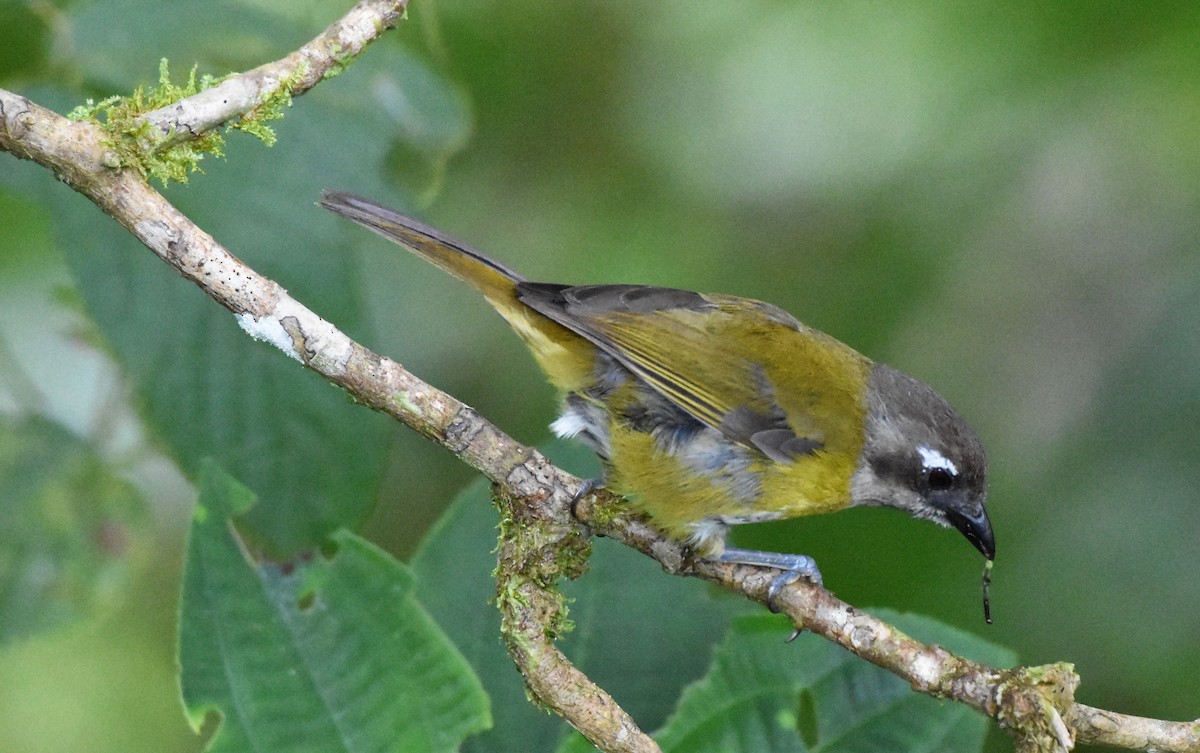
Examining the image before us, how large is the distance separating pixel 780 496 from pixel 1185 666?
1242 millimetres

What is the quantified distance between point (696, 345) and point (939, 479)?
0.70 m

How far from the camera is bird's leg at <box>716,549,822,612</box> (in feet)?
7.25

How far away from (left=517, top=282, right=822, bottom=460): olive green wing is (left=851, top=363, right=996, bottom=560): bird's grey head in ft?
0.75

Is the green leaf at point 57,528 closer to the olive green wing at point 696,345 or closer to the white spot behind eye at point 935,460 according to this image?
the olive green wing at point 696,345

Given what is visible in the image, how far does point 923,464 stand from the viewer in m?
2.89

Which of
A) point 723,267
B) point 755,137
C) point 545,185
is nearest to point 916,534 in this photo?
point 723,267

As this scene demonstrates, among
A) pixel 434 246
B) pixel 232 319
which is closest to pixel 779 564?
pixel 434 246

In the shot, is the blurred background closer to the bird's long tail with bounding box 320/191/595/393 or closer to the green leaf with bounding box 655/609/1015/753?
the bird's long tail with bounding box 320/191/595/393

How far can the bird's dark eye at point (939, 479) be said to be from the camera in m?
2.85

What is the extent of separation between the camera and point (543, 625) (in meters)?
2.09

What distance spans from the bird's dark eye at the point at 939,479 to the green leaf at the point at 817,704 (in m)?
0.64

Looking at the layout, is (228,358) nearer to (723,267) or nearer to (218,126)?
(218,126)

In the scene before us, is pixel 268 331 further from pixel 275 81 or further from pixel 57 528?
pixel 57 528

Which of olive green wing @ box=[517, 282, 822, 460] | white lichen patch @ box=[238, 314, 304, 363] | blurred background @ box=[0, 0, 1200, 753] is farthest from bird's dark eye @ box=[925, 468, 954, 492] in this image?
white lichen patch @ box=[238, 314, 304, 363]
